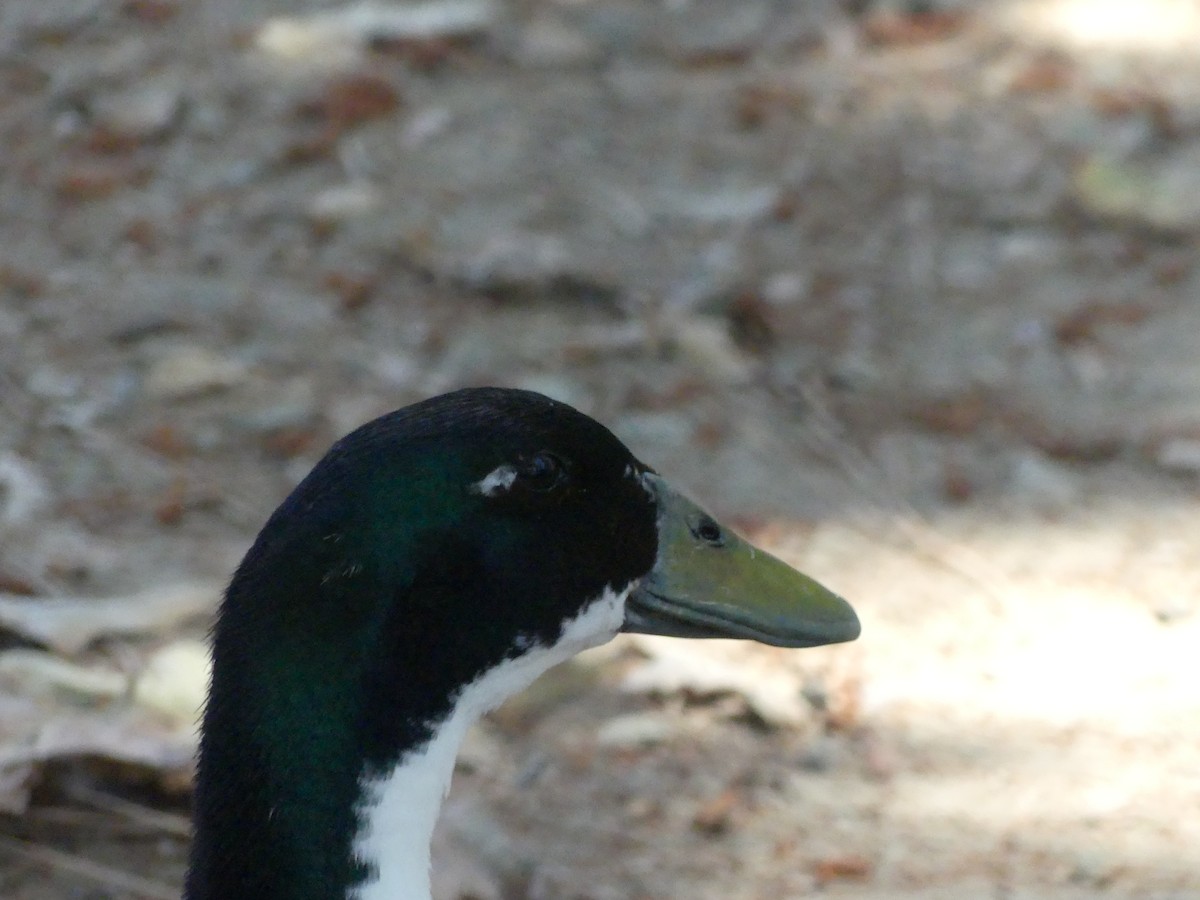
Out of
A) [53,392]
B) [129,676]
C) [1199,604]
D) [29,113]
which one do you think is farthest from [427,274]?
[1199,604]

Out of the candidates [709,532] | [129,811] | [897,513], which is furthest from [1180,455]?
[129,811]

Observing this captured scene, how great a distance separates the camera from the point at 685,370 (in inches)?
160

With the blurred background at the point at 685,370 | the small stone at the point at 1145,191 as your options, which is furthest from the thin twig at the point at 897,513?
the small stone at the point at 1145,191

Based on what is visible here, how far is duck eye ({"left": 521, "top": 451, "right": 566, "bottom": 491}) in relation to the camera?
2.00m

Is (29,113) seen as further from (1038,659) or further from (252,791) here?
(252,791)

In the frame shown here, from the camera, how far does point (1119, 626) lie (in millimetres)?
3275

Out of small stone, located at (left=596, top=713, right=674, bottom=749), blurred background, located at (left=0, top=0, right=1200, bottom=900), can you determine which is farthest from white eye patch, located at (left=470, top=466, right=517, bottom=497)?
small stone, located at (left=596, top=713, right=674, bottom=749)

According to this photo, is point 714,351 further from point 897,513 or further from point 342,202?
point 342,202

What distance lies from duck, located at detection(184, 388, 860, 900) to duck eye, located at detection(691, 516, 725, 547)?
0.14 meters

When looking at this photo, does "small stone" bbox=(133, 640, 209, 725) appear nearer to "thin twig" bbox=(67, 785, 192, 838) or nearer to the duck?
"thin twig" bbox=(67, 785, 192, 838)

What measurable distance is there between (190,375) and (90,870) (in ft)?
5.01

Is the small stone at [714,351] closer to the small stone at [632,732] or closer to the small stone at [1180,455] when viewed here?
the small stone at [1180,455]

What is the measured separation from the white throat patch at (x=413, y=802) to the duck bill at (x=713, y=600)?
0.21 metres

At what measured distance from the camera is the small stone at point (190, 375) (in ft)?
12.8
